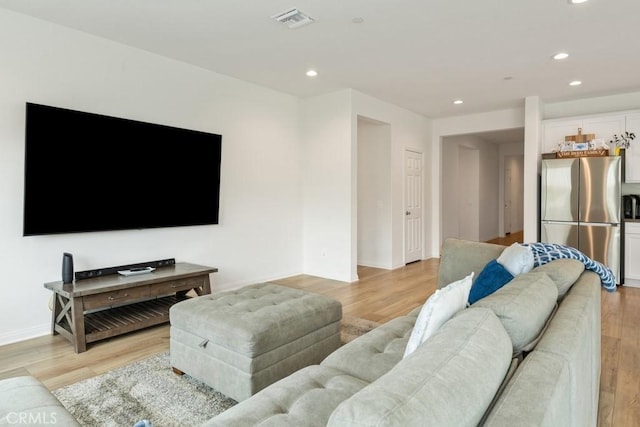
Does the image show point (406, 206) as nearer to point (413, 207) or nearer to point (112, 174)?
point (413, 207)

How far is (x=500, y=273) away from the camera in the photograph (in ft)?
6.88

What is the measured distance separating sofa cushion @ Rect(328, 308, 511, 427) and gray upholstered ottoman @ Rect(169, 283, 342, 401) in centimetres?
124

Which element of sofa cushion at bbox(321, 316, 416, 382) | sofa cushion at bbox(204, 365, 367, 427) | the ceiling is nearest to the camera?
sofa cushion at bbox(204, 365, 367, 427)

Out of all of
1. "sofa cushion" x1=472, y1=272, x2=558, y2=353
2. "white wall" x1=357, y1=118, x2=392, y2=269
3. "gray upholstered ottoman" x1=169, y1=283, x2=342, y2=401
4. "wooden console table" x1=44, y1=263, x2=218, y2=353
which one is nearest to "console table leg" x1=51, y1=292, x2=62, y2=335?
"wooden console table" x1=44, y1=263, x2=218, y2=353

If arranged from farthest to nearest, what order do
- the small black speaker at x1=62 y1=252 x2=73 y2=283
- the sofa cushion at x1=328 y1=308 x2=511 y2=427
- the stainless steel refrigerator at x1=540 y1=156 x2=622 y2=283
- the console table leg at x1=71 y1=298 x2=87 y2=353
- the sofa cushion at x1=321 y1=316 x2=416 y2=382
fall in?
the stainless steel refrigerator at x1=540 y1=156 x2=622 y2=283, the small black speaker at x1=62 y1=252 x2=73 y2=283, the console table leg at x1=71 y1=298 x2=87 y2=353, the sofa cushion at x1=321 y1=316 x2=416 y2=382, the sofa cushion at x1=328 y1=308 x2=511 y2=427

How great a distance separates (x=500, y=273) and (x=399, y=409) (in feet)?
5.48

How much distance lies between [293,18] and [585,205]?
14.3 ft

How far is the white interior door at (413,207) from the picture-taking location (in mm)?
6349

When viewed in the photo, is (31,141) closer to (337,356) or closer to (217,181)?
(217,181)

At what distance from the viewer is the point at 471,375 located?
83 centimetres

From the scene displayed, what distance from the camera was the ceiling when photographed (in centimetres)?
290

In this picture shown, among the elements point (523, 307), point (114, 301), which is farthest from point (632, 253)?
point (114, 301)

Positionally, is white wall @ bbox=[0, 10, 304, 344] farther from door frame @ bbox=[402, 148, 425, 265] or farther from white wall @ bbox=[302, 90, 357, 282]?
door frame @ bbox=[402, 148, 425, 265]

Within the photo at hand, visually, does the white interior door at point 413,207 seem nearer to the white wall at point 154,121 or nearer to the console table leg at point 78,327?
the white wall at point 154,121
